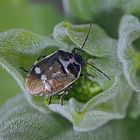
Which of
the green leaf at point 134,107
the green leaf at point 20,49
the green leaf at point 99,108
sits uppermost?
the green leaf at point 20,49

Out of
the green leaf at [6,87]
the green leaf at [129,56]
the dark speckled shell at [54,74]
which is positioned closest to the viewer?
the green leaf at [129,56]

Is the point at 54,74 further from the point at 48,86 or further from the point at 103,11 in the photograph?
the point at 103,11

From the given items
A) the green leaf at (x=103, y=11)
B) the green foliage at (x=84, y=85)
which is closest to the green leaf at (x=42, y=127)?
the green foliage at (x=84, y=85)

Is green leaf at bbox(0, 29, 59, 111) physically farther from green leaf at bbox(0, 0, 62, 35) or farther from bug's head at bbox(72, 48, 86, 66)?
green leaf at bbox(0, 0, 62, 35)

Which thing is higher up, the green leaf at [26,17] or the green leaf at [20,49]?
the green leaf at [20,49]

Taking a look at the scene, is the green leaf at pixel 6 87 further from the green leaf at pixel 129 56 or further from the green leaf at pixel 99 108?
the green leaf at pixel 129 56

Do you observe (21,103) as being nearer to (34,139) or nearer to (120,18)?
Answer: (34,139)

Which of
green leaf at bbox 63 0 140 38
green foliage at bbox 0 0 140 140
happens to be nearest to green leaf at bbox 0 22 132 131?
green foliage at bbox 0 0 140 140

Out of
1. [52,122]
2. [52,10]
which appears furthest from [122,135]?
[52,10]
